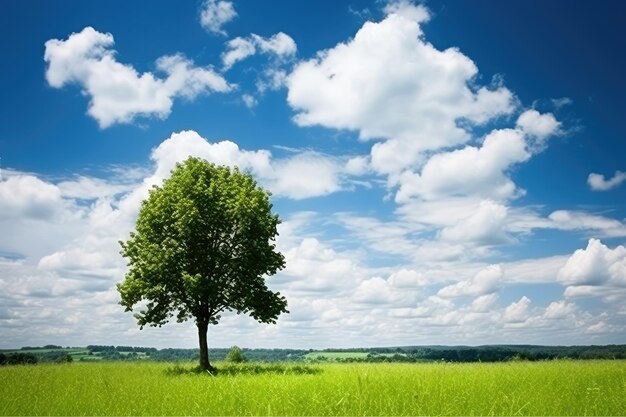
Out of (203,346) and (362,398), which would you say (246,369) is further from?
(362,398)

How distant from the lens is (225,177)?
37.7 metres

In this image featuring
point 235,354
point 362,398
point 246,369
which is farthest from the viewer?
point 235,354

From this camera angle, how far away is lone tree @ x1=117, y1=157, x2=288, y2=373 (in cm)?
3419

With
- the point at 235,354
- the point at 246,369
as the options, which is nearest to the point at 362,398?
the point at 246,369

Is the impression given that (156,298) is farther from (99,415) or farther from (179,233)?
(99,415)

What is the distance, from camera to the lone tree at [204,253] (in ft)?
112

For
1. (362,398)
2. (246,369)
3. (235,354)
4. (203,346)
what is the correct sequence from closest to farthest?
1. (362,398)
2. (246,369)
3. (203,346)
4. (235,354)

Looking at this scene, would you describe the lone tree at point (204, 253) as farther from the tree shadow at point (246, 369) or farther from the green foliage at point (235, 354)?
the green foliage at point (235, 354)

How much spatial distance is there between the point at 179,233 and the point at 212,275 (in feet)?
12.2

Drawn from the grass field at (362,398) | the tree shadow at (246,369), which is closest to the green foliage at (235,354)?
the tree shadow at (246,369)

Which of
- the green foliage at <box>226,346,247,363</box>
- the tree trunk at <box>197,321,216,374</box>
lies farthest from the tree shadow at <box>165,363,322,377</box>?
the green foliage at <box>226,346,247,363</box>

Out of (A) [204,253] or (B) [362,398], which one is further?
(A) [204,253]

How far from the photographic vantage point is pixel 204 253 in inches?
1394

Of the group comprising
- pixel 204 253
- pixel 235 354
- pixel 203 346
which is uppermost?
pixel 204 253
